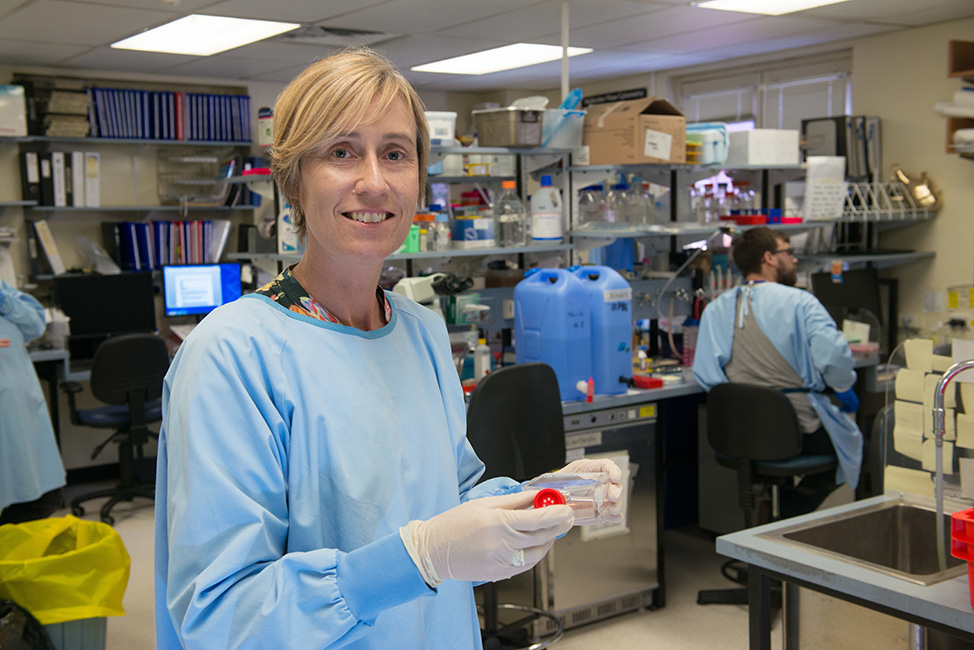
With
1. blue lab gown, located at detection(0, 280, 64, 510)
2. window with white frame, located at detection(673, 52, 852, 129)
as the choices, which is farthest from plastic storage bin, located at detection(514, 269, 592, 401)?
window with white frame, located at detection(673, 52, 852, 129)

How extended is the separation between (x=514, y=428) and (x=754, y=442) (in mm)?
1087

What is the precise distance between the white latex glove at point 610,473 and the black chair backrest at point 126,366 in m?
3.75

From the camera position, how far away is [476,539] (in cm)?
98

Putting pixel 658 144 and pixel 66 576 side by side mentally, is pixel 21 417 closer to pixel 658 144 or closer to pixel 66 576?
pixel 66 576

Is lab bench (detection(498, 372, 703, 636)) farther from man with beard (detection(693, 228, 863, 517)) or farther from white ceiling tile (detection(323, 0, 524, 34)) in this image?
white ceiling tile (detection(323, 0, 524, 34))

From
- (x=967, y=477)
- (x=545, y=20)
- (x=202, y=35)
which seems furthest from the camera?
(x=202, y=35)

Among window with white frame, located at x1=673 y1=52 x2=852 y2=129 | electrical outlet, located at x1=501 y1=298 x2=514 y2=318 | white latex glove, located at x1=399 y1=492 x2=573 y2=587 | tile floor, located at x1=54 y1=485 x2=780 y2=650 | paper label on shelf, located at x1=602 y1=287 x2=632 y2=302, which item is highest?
window with white frame, located at x1=673 y1=52 x2=852 y2=129

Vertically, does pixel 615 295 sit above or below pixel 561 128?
below

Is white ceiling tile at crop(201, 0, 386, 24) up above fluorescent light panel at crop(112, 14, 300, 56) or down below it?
below

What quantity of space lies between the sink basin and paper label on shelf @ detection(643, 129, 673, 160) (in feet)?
6.73

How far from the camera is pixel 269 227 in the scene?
12.9ft

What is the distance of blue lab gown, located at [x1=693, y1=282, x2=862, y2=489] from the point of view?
3439 mm

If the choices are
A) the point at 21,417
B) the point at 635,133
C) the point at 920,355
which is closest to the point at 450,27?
the point at 635,133

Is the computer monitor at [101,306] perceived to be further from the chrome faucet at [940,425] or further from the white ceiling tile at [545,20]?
the chrome faucet at [940,425]
